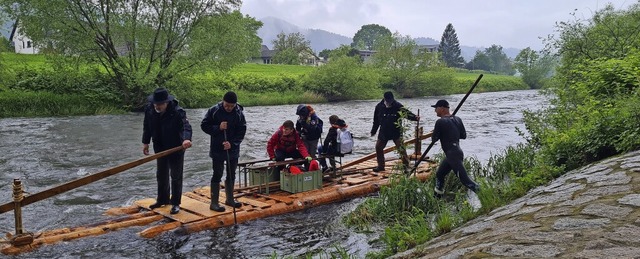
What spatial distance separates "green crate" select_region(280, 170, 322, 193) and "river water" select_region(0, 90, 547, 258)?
601 mm

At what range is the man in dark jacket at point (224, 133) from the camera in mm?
8234

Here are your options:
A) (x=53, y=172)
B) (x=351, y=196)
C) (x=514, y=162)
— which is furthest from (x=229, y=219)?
(x=53, y=172)

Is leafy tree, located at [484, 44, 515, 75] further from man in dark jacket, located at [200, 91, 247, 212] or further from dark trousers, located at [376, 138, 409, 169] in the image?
man in dark jacket, located at [200, 91, 247, 212]

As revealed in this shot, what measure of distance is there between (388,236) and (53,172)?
451 inches

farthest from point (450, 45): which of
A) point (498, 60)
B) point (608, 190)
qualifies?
point (608, 190)

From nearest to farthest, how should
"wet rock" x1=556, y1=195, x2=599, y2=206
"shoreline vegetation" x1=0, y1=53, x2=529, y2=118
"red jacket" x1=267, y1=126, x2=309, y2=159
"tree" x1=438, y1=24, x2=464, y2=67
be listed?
1. "wet rock" x1=556, y1=195, x2=599, y2=206
2. "red jacket" x1=267, y1=126, x2=309, y2=159
3. "shoreline vegetation" x1=0, y1=53, x2=529, y2=118
4. "tree" x1=438, y1=24, x2=464, y2=67

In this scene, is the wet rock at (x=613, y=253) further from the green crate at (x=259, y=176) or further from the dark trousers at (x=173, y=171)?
the green crate at (x=259, y=176)

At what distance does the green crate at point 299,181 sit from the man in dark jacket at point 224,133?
1.43 metres

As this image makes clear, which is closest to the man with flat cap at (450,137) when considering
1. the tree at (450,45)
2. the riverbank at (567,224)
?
the riverbank at (567,224)

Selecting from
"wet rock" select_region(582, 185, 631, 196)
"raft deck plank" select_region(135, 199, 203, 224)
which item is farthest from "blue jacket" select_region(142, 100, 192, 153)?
"wet rock" select_region(582, 185, 631, 196)

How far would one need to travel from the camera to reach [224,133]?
8.19 meters

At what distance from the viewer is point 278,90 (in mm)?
44406

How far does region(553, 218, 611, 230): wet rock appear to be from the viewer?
429cm

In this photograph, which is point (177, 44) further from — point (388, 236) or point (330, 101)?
point (388, 236)
